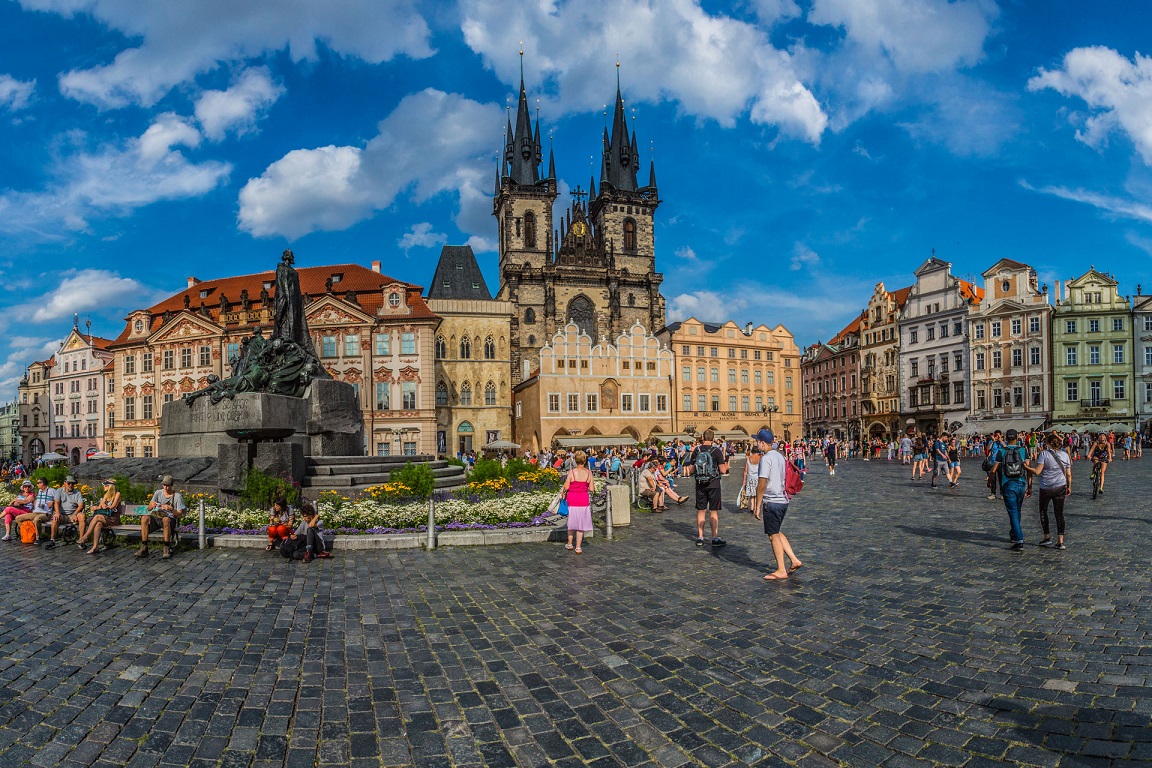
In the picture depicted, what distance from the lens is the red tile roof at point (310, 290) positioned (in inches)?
1938

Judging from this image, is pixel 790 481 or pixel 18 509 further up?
pixel 790 481

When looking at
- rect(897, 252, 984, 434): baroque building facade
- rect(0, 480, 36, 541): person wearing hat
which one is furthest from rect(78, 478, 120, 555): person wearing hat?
rect(897, 252, 984, 434): baroque building facade

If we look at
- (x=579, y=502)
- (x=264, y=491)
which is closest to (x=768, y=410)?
(x=579, y=502)

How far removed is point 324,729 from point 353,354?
46.3 metres

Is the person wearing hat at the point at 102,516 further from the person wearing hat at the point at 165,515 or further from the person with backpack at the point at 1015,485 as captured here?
the person with backpack at the point at 1015,485

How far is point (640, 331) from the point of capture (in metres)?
59.1

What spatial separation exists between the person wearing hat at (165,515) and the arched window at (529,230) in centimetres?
6665

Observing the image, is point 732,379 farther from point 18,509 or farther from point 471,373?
point 18,509

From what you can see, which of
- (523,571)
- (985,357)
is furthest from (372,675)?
(985,357)

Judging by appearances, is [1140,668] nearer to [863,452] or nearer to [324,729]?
[324,729]

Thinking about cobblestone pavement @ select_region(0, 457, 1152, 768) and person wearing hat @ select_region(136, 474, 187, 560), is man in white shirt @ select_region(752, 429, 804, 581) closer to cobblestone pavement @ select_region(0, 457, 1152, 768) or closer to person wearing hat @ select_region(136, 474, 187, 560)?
cobblestone pavement @ select_region(0, 457, 1152, 768)

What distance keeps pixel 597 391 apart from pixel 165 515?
47546mm

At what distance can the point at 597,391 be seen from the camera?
2219 inches

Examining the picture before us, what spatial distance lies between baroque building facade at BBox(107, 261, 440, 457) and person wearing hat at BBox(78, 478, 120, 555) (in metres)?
36.1
